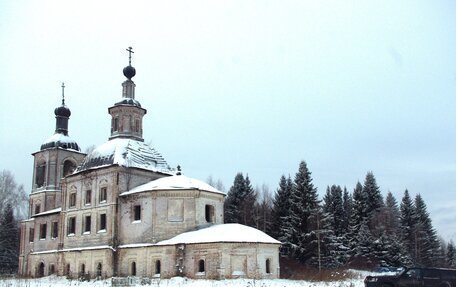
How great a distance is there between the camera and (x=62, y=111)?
49.8 metres

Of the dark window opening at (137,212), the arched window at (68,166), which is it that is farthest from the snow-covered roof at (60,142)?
the dark window opening at (137,212)

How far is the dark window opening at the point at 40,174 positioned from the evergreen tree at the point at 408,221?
32.4 m

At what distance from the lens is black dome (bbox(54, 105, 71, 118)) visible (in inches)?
1954

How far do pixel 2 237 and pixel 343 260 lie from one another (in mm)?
33193

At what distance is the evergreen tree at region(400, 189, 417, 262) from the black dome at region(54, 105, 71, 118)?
32.2 meters

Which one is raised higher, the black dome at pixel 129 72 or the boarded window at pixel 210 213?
the black dome at pixel 129 72

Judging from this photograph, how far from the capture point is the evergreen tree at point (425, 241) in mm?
51062

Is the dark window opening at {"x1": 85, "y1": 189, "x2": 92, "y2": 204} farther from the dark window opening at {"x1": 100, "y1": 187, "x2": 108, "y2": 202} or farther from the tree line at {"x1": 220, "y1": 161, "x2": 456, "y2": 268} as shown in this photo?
the tree line at {"x1": 220, "y1": 161, "x2": 456, "y2": 268}

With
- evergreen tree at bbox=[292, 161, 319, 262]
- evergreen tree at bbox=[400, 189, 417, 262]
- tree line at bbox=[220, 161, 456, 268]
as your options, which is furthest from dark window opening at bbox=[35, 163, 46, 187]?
evergreen tree at bbox=[400, 189, 417, 262]

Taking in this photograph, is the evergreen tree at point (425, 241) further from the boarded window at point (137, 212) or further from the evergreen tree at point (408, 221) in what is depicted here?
the boarded window at point (137, 212)

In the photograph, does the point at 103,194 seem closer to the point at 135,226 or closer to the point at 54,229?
the point at 135,226

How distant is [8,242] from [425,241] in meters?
40.5

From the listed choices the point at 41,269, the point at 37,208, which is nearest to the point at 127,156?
the point at 41,269

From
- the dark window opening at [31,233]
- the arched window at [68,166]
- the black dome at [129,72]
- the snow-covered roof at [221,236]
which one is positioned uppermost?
the black dome at [129,72]
